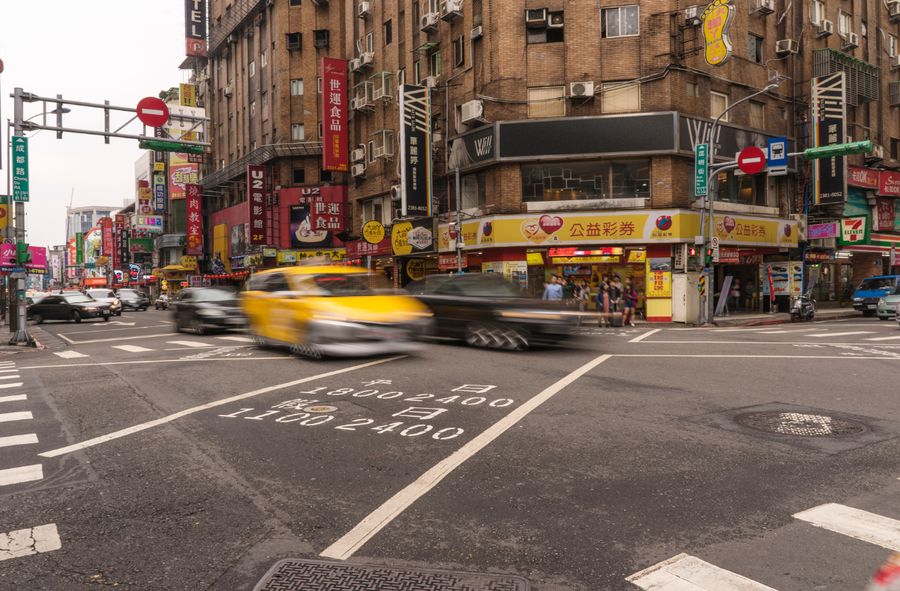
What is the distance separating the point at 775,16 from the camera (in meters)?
30.8

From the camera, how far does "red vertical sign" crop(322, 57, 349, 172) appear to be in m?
38.6

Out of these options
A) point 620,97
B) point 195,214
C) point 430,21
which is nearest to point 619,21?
point 620,97

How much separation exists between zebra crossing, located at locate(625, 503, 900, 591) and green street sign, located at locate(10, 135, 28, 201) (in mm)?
24184

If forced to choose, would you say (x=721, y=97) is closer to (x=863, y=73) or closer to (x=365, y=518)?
(x=863, y=73)

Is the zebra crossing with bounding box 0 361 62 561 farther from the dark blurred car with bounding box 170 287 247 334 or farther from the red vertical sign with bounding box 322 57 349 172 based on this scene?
the red vertical sign with bounding box 322 57 349 172

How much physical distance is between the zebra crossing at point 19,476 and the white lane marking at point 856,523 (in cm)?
489

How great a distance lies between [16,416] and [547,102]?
24386mm

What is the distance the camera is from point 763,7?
96.5 feet

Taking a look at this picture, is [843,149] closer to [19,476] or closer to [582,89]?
[582,89]

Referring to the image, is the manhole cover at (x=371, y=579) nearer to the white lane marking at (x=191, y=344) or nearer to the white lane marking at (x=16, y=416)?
the white lane marking at (x=16, y=416)

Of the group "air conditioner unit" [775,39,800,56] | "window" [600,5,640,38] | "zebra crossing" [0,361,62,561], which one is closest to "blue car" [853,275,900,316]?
"air conditioner unit" [775,39,800,56]

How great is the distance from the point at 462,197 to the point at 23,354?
Answer: 1957 centimetres

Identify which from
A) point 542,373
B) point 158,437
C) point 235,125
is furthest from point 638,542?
point 235,125

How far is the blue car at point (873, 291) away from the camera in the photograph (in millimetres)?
27534
